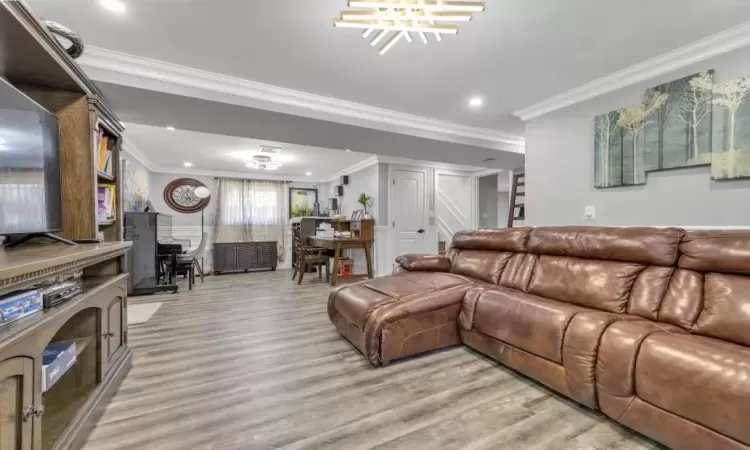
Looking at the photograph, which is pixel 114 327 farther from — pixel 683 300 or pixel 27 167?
pixel 683 300

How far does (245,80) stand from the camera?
2832 mm

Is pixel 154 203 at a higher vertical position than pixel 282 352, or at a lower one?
higher

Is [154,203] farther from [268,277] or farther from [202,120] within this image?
[202,120]

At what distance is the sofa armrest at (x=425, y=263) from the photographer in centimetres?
311

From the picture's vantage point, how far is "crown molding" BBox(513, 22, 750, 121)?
222 cm

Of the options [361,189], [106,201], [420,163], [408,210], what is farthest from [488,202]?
[106,201]

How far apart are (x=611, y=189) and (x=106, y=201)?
4.21 meters

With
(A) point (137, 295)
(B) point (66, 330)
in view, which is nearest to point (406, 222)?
(A) point (137, 295)

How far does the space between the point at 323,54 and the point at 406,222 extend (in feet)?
13.6

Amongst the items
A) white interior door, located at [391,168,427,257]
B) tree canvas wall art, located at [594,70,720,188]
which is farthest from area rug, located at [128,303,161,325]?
tree canvas wall art, located at [594,70,720,188]

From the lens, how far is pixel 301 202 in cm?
801

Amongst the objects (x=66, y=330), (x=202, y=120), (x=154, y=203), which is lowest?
(x=66, y=330)

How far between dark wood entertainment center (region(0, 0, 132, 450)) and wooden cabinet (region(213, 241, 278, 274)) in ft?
15.1

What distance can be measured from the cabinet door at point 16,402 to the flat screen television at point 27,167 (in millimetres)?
646
